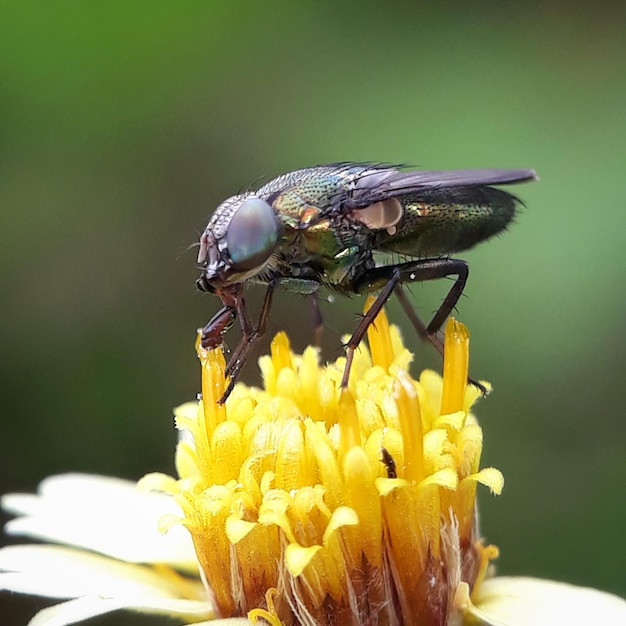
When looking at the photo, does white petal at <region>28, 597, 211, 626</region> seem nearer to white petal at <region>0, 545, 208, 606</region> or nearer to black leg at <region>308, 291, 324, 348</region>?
white petal at <region>0, 545, 208, 606</region>

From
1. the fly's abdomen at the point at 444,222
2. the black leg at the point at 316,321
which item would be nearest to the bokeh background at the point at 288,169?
the black leg at the point at 316,321

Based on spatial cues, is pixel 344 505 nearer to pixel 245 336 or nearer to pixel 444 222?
pixel 245 336

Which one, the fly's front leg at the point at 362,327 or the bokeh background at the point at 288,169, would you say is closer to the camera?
the fly's front leg at the point at 362,327

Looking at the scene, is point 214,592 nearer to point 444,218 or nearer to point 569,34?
point 444,218

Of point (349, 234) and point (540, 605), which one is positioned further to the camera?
point (349, 234)

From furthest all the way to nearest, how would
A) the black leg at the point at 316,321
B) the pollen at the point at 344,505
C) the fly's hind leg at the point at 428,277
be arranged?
1. the black leg at the point at 316,321
2. the fly's hind leg at the point at 428,277
3. the pollen at the point at 344,505

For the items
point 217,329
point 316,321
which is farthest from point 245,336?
point 316,321

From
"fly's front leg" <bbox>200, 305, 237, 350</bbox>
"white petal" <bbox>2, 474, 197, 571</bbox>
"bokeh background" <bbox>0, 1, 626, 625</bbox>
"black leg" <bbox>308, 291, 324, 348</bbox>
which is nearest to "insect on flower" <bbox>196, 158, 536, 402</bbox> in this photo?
"fly's front leg" <bbox>200, 305, 237, 350</bbox>

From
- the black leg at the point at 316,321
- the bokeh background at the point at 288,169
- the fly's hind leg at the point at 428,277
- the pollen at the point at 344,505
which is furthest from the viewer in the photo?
the bokeh background at the point at 288,169

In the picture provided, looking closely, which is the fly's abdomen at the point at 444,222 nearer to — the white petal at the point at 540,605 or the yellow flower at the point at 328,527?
the yellow flower at the point at 328,527
